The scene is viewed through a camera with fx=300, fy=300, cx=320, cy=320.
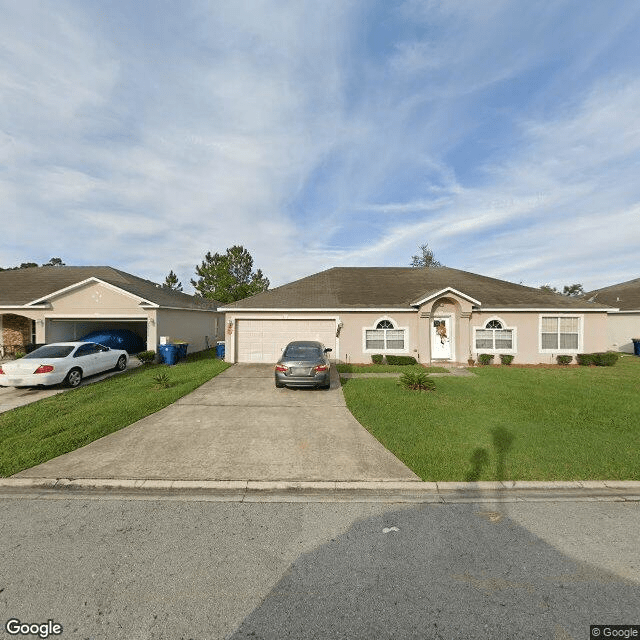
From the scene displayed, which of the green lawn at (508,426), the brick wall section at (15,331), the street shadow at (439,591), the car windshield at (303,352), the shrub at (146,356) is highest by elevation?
the brick wall section at (15,331)

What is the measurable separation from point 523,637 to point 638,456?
5.03m

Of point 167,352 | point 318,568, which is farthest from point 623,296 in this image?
point 167,352

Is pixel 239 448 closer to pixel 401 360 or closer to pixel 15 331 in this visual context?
pixel 401 360

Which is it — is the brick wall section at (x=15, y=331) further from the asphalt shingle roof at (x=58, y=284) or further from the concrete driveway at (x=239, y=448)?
the concrete driveway at (x=239, y=448)

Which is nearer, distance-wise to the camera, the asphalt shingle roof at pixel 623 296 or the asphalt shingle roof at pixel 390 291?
the asphalt shingle roof at pixel 390 291

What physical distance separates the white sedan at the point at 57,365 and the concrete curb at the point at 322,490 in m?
6.40

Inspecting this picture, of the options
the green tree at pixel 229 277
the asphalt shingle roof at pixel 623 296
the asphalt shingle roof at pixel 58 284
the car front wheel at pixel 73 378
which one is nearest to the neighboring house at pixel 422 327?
the asphalt shingle roof at pixel 58 284

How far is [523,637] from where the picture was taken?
2.37 m

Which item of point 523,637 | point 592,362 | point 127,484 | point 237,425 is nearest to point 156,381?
point 237,425

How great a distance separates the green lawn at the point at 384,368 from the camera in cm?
1323

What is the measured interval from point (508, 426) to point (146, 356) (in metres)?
14.9

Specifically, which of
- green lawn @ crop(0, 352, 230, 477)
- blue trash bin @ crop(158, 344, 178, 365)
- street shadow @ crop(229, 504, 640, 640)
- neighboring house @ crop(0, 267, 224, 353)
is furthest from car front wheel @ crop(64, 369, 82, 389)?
street shadow @ crop(229, 504, 640, 640)

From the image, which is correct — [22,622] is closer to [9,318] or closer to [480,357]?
[480,357]

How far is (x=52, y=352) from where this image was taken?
10.4 m
